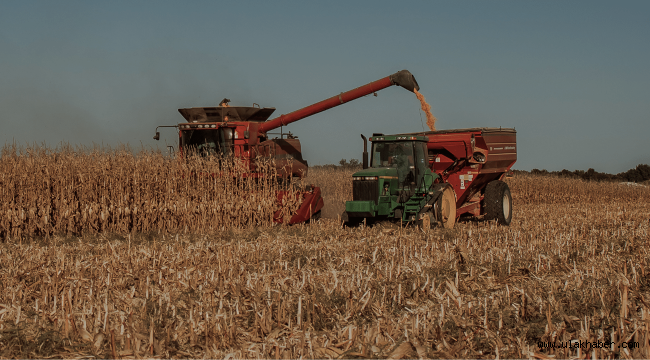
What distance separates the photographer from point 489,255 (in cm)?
684

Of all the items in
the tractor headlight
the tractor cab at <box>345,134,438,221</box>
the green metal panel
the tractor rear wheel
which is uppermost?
the tractor headlight

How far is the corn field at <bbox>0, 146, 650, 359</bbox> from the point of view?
3707 millimetres

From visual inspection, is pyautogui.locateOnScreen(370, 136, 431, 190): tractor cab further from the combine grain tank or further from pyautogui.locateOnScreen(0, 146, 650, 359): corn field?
pyautogui.locateOnScreen(0, 146, 650, 359): corn field

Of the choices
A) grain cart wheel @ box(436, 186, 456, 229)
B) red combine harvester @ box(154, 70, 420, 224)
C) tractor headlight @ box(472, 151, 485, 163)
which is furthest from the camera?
red combine harvester @ box(154, 70, 420, 224)

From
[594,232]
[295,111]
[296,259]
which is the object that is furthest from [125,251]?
[594,232]

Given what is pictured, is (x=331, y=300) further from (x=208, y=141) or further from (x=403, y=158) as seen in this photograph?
(x=208, y=141)

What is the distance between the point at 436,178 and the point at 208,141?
16.0ft

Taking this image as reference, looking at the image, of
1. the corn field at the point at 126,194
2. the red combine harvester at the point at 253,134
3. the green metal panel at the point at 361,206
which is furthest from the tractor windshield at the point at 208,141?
the green metal panel at the point at 361,206

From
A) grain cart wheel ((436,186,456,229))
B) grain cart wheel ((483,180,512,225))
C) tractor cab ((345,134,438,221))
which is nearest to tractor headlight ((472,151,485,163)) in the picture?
grain cart wheel ((483,180,512,225))

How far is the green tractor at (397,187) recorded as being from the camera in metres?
9.43

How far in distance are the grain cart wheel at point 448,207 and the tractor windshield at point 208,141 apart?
15.0ft

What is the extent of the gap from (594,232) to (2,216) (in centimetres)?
997

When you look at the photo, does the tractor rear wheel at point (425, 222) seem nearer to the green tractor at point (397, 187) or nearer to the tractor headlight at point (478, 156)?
the green tractor at point (397, 187)

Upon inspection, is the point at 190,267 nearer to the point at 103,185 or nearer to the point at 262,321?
the point at 262,321
